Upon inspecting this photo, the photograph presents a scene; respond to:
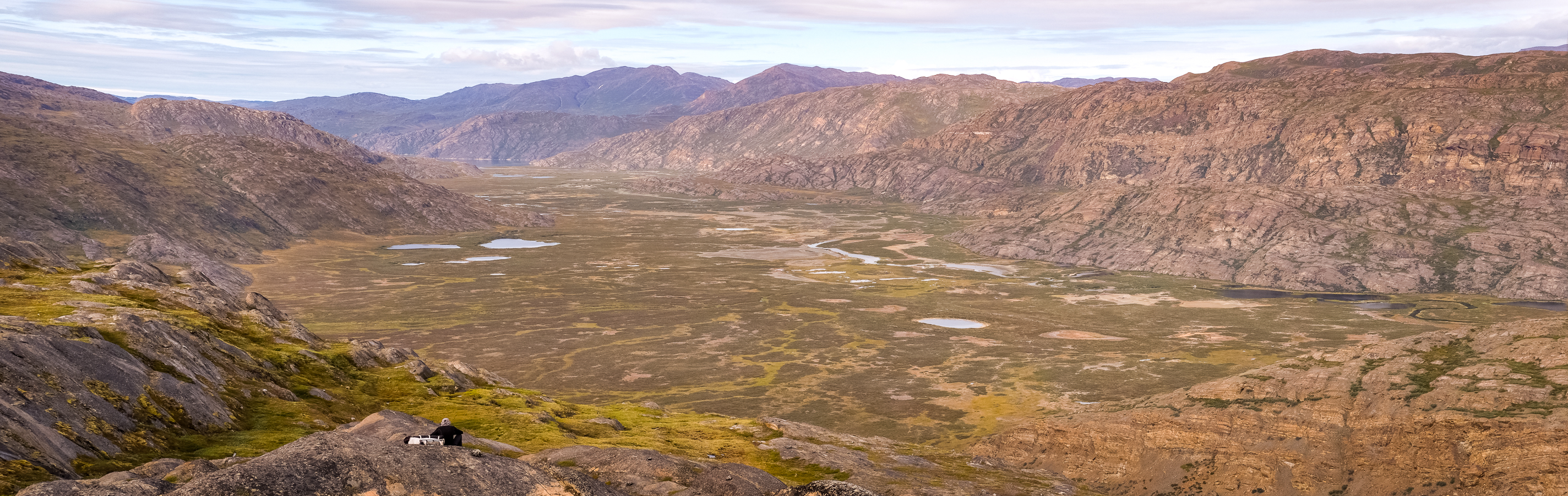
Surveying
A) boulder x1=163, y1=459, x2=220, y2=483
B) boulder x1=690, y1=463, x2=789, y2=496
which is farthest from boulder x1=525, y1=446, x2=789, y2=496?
boulder x1=163, y1=459, x2=220, y2=483

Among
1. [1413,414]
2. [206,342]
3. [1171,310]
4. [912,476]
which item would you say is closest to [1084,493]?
[912,476]

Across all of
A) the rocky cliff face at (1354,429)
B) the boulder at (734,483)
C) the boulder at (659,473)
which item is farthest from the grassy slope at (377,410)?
the rocky cliff face at (1354,429)

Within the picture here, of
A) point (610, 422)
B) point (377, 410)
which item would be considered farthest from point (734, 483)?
point (377, 410)

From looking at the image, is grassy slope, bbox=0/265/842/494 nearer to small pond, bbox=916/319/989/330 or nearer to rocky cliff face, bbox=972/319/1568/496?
rocky cliff face, bbox=972/319/1568/496

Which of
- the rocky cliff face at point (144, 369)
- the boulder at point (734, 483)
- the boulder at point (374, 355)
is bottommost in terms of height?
the boulder at point (374, 355)

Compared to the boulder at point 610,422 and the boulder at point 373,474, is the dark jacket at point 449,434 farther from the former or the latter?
the boulder at point 610,422
